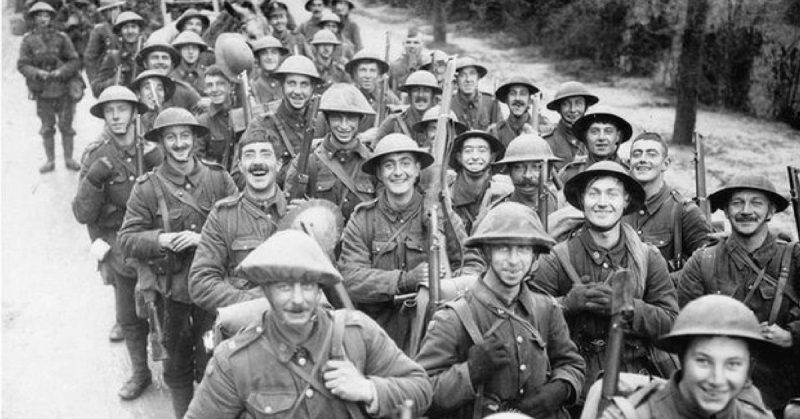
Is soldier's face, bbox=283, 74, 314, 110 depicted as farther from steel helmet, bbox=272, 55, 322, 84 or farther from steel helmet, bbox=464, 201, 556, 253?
steel helmet, bbox=464, 201, 556, 253

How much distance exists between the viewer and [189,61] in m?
10.5

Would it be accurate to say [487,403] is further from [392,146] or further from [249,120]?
[249,120]

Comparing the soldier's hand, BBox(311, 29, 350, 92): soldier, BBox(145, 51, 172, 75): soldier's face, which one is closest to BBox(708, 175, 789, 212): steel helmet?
the soldier's hand

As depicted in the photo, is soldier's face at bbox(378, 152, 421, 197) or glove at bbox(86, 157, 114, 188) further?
glove at bbox(86, 157, 114, 188)

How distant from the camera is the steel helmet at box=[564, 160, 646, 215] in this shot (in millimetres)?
4926

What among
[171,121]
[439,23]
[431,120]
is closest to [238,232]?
[171,121]

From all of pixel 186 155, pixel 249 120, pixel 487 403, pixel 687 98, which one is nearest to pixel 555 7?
pixel 687 98

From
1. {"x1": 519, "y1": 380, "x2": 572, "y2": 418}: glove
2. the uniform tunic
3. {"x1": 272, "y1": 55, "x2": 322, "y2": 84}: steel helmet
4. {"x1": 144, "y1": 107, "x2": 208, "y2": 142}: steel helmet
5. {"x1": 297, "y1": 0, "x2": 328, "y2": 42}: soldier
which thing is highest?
{"x1": 297, "y1": 0, "x2": 328, "y2": 42}: soldier

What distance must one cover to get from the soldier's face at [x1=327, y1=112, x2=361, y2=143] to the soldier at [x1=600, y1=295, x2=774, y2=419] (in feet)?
13.3

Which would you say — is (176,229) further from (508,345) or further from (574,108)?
(574,108)

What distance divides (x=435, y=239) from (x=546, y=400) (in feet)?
4.79

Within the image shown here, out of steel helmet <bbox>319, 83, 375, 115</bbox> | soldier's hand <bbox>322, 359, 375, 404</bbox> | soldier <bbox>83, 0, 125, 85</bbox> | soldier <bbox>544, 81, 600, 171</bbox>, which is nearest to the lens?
soldier's hand <bbox>322, 359, 375, 404</bbox>

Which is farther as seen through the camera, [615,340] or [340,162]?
[340,162]

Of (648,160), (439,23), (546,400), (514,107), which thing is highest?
(439,23)
